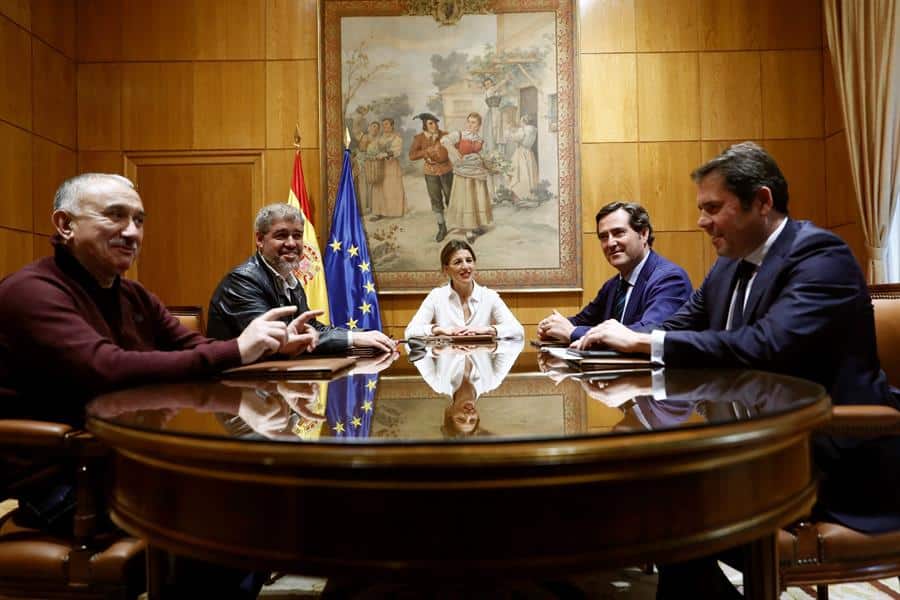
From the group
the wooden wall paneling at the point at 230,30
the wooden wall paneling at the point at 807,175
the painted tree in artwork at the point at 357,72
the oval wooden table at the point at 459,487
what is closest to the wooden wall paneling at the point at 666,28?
the wooden wall paneling at the point at 807,175

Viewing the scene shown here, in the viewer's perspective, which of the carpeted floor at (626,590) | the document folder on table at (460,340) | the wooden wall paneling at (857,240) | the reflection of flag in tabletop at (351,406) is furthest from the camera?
the wooden wall paneling at (857,240)

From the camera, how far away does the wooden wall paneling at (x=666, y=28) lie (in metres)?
5.89

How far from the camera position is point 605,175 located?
19.3 feet

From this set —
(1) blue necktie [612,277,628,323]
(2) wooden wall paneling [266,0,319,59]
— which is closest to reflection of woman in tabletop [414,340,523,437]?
(1) blue necktie [612,277,628,323]

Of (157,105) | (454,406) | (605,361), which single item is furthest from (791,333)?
(157,105)

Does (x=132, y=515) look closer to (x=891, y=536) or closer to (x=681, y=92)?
(x=891, y=536)

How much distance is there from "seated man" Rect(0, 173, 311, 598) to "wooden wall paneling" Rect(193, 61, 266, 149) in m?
4.18

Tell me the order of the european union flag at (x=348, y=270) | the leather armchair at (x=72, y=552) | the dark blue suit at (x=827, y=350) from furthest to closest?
the european union flag at (x=348, y=270) → the dark blue suit at (x=827, y=350) → the leather armchair at (x=72, y=552)

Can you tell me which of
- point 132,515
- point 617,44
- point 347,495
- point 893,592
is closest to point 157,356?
point 132,515

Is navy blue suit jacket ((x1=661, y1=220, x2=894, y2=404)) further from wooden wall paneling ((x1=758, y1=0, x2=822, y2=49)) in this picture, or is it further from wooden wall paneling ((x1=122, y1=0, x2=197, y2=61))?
wooden wall paneling ((x1=122, y1=0, x2=197, y2=61))

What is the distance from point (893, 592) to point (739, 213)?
1.62m

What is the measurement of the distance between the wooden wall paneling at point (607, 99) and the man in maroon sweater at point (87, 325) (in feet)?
15.1

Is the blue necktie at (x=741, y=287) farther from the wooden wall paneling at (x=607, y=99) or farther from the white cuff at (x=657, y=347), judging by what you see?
the wooden wall paneling at (x=607, y=99)

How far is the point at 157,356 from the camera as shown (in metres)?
1.60
